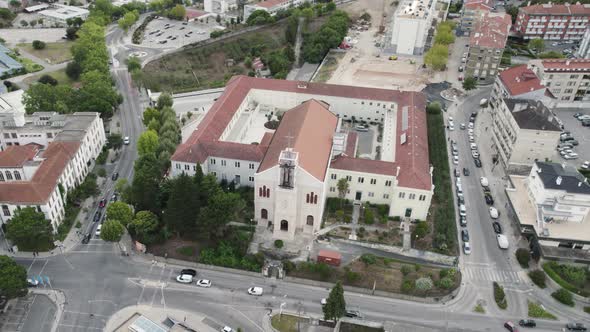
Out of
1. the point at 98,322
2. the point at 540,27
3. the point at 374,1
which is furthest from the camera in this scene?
the point at 374,1

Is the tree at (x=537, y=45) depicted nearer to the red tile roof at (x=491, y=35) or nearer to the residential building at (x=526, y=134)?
the red tile roof at (x=491, y=35)

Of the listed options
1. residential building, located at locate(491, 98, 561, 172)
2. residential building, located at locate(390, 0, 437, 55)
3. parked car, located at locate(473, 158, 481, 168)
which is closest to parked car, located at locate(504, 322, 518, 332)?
residential building, located at locate(491, 98, 561, 172)

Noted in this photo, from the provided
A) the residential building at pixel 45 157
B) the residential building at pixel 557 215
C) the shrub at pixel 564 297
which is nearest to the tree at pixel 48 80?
the residential building at pixel 45 157

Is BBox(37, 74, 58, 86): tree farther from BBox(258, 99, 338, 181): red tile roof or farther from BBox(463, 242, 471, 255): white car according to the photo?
BBox(463, 242, 471, 255): white car

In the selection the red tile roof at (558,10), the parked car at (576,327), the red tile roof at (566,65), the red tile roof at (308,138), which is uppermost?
the red tile roof at (558,10)

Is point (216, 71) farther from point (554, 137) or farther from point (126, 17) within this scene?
point (554, 137)

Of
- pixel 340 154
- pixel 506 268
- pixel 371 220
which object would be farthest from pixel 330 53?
pixel 506 268
